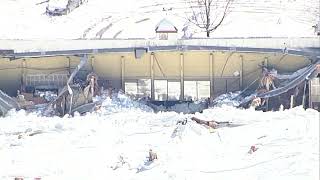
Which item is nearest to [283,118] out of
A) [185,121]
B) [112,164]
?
[185,121]

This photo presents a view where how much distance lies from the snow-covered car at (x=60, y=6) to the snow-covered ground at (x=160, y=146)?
16261 mm

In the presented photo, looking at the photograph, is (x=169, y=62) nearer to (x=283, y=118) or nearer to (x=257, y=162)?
(x=283, y=118)

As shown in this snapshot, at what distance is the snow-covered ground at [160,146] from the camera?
640 inches

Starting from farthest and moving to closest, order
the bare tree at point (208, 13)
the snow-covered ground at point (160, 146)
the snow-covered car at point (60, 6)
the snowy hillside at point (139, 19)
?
1. the snow-covered car at point (60, 6)
2. the bare tree at point (208, 13)
3. the snowy hillside at point (139, 19)
4. the snow-covered ground at point (160, 146)

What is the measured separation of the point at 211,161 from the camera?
56.2ft

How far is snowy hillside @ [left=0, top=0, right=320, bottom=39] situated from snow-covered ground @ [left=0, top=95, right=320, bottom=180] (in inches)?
474

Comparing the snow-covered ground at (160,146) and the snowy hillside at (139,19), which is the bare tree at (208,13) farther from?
the snow-covered ground at (160,146)

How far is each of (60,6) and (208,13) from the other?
8872 millimetres

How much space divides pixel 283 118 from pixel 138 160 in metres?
5.90

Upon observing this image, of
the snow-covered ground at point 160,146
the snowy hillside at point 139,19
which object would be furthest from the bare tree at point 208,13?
the snow-covered ground at point 160,146

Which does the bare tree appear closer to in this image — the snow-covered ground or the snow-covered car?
the snow-covered car

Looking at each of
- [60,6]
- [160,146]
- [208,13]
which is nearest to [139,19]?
[208,13]

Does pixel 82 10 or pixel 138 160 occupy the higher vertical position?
pixel 82 10

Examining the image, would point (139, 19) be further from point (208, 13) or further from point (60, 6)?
point (60, 6)
